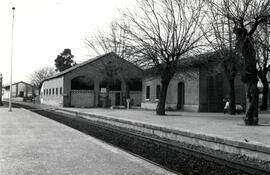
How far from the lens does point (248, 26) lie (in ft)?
50.4

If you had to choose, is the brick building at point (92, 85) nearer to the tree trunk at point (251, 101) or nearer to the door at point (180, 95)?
the door at point (180, 95)

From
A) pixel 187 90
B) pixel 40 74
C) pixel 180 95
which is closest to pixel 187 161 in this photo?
pixel 187 90

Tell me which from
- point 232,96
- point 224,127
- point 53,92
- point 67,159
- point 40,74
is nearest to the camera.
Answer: point 67,159

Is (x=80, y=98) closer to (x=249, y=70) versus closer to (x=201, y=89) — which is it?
(x=201, y=89)

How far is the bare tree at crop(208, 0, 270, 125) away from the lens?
46.3ft

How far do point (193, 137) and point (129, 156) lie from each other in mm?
3623

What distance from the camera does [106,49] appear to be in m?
44.2

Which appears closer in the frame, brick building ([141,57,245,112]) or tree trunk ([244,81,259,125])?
tree trunk ([244,81,259,125])

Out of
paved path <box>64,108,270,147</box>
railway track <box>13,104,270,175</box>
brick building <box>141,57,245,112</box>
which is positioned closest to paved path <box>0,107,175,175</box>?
railway track <box>13,104,270,175</box>

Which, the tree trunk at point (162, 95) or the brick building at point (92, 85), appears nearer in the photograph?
the tree trunk at point (162, 95)

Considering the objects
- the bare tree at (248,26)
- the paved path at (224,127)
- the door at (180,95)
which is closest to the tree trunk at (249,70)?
the bare tree at (248,26)

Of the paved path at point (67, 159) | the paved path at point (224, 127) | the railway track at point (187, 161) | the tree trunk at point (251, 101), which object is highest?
the tree trunk at point (251, 101)

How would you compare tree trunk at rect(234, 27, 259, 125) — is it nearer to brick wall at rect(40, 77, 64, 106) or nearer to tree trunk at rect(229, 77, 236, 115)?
tree trunk at rect(229, 77, 236, 115)

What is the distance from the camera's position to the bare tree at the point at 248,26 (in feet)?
46.3
